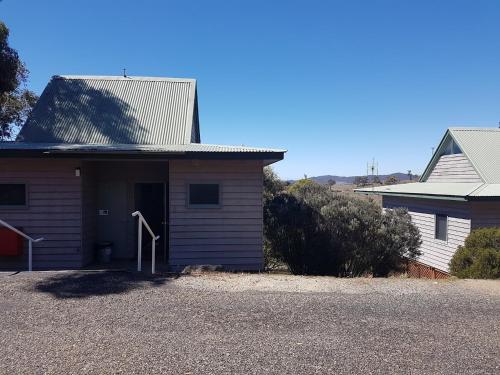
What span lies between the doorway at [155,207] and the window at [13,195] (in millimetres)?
2846

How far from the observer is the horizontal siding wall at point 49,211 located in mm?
11148

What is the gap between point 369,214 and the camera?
13055 mm

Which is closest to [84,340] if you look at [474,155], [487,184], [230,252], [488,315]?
[488,315]

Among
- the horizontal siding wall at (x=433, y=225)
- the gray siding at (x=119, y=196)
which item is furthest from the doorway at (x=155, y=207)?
the horizontal siding wall at (x=433, y=225)

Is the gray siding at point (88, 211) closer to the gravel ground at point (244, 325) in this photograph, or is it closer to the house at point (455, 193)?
the gravel ground at point (244, 325)

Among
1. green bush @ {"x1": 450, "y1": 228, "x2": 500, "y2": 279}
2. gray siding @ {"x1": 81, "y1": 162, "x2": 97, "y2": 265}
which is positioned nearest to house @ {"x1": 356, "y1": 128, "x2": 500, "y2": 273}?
green bush @ {"x1": 450, "y1": 228, "x2": 500, "y2": 279}

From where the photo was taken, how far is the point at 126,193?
12672mm

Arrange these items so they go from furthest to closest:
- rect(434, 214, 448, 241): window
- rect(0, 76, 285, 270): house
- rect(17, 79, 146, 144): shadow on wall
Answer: rect(434, 214, 448, 241): window < rect(17, 79, 146, 144): shadow on wall < rect(0, 76, 285, 270): house

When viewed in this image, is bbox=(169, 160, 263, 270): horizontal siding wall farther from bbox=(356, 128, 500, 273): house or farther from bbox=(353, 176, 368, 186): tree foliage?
bbox=(353, 176, 368, 186): tree foliage

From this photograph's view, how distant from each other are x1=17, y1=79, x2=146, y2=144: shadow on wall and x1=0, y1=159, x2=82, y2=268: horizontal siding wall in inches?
62.9

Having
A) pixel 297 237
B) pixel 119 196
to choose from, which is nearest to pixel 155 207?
pixel 119 196

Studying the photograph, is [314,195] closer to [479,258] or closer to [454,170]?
[479,258]

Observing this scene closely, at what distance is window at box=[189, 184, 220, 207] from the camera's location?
11.3 metres

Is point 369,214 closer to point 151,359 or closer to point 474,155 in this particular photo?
point 474,155
